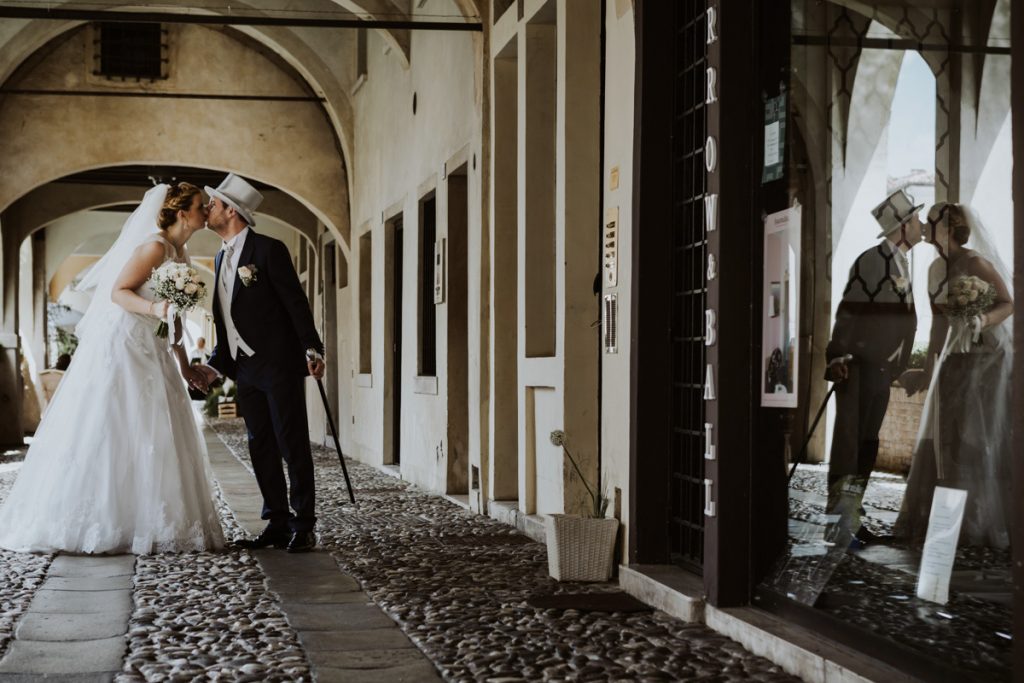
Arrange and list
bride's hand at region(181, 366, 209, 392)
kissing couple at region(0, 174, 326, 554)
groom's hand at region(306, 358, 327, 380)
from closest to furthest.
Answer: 1. groom's hand at region(306, 358, 327, 380)
2. kissing couple at region(0, 174, 326, 554)
3. bride's hand at region(181, 366, 209, 392)

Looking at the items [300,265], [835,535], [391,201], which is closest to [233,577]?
[835,535]

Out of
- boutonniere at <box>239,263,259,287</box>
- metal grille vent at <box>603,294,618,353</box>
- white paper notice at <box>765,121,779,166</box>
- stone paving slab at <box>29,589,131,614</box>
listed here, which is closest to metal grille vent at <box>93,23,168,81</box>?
boutonniere at <box>239,263,259,287</box>

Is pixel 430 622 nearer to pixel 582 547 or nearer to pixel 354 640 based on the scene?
pixel 354 640

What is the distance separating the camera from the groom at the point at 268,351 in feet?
21.5

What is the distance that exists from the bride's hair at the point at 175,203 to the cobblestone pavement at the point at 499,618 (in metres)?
1.88

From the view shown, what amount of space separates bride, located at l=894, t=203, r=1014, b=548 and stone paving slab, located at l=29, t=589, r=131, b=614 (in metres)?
2.95

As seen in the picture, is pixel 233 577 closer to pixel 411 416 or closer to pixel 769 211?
pixel 769 211

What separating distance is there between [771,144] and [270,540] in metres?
3.43

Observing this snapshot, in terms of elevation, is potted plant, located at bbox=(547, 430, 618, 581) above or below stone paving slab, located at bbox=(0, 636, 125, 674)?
above

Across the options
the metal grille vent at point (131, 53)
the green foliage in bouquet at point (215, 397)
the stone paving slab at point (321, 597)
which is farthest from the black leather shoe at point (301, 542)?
the green foliage in bouquet at point (215, 397)

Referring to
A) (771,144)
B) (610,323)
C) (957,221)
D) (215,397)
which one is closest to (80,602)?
(610,323)

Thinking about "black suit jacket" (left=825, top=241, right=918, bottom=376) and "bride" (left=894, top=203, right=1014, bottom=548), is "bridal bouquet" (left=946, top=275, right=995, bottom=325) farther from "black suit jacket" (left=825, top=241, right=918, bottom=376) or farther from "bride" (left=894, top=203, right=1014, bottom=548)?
"black suit jacket" (left=825, top=241, right=918, bottom=376)

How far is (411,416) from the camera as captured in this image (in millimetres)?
11758

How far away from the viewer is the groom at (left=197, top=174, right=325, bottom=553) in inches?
259
